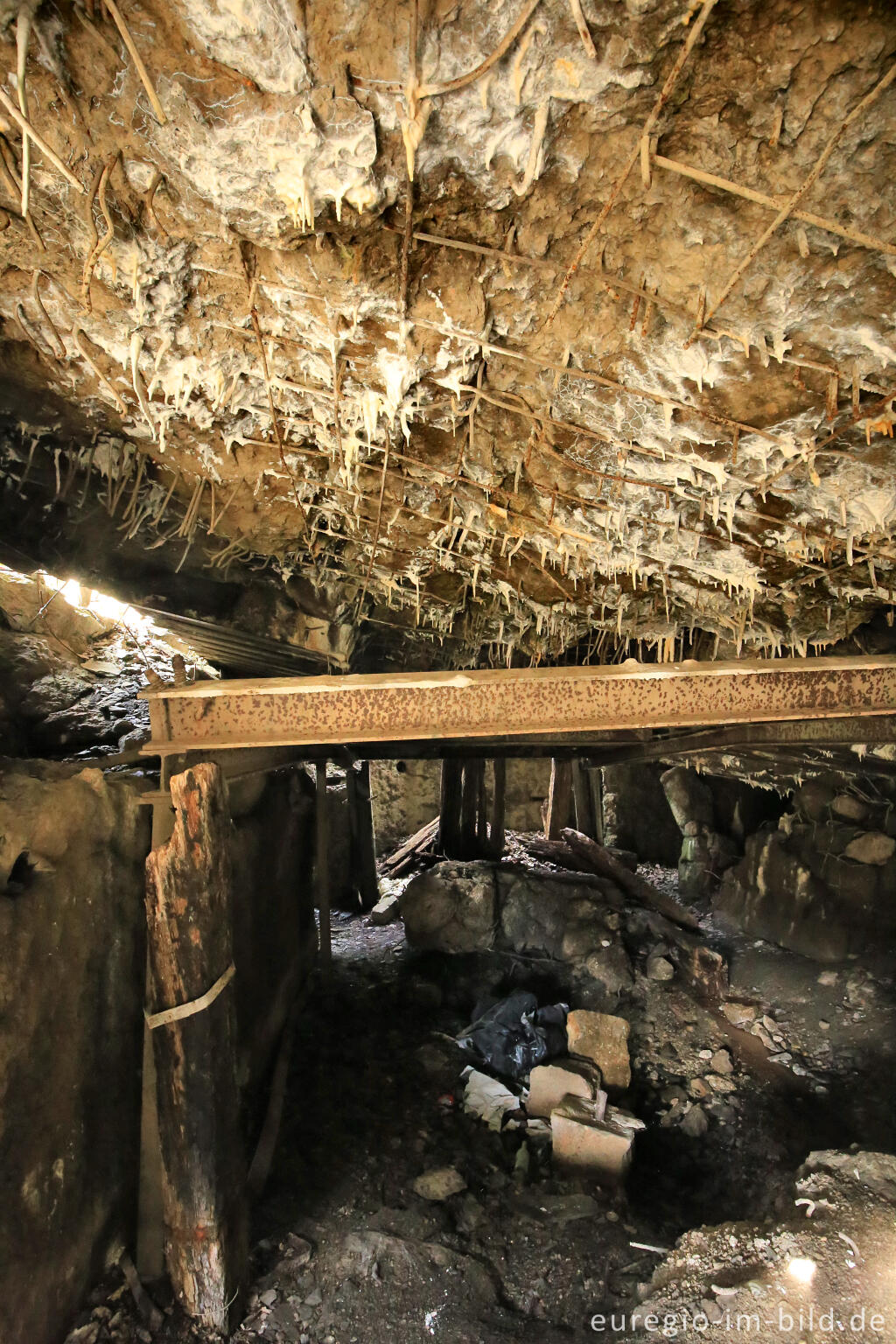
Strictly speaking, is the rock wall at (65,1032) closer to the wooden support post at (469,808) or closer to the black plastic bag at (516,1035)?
the black plastic bag at (516,1035)

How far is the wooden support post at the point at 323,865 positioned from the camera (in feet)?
21.5

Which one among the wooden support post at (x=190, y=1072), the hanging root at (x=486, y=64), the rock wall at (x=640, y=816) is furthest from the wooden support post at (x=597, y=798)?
the hanging root at (x=486, y=64)

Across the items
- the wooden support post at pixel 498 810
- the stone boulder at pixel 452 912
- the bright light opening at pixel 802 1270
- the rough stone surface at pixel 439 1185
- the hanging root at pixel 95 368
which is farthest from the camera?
the wooden support post at pixel 498 810

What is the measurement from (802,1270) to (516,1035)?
2732 millimetres

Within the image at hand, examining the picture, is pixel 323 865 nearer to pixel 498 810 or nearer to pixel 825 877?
pixel 498 810

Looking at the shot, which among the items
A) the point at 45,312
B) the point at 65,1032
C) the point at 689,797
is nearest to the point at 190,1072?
the point at 65,1032

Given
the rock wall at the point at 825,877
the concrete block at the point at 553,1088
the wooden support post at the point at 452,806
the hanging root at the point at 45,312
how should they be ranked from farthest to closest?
the wooden support post at the point at 452,806
the rock wall at the point at 825,877
the concrete block at the point at 553,1088
the hanging root at the point at 45,312

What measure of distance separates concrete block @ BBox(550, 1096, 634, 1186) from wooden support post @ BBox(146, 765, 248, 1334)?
228cm

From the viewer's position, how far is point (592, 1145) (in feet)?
14.5

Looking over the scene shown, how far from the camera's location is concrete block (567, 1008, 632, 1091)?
209 inches

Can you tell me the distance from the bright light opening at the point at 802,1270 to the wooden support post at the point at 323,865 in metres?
4.54

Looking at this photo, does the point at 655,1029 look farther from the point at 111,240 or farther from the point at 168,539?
the point at 111,240

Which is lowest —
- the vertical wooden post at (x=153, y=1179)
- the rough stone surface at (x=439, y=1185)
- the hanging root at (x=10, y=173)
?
the rough stone surface at (x=439, y=1185)

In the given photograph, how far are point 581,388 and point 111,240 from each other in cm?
161
